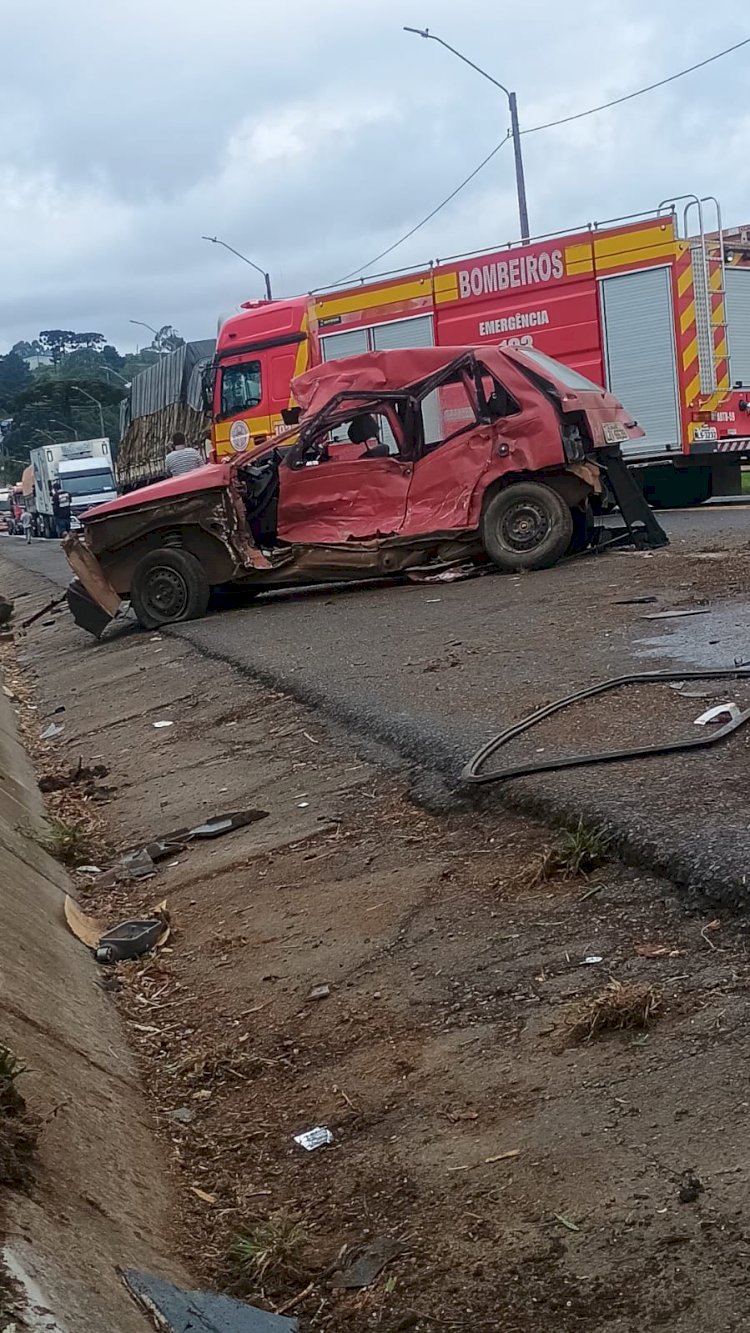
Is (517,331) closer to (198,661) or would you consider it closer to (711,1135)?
(198,661)

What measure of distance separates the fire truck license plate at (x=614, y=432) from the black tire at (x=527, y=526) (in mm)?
663

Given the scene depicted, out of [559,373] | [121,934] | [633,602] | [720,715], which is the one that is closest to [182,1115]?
[121,934]

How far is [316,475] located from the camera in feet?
39.6

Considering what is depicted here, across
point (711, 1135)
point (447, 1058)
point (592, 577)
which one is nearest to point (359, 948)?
point (447, 1058)

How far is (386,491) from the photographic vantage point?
1202 cm

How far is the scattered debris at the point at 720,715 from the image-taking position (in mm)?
5660

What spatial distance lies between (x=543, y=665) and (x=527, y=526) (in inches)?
174

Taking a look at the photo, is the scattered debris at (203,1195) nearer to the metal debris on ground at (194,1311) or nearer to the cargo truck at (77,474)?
the metal debris on ground at (194,1311)

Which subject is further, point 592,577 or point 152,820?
point 592,577

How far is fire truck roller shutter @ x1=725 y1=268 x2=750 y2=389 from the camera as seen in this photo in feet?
57.6

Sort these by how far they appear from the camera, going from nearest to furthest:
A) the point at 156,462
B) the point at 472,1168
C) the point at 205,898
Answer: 1. the point at 472,1168
2. the point at 205,898
3. the point at 156,462

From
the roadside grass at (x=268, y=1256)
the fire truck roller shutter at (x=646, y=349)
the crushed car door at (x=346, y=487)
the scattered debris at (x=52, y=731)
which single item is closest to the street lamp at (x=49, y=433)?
the fire truck roller shutter at (x=646, y=349)

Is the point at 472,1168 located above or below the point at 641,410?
below

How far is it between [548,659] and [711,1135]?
4.95m
